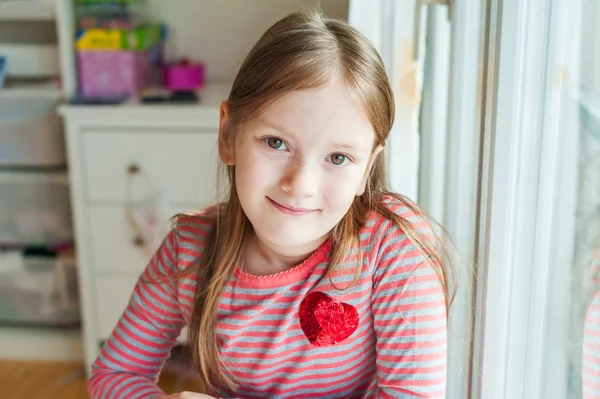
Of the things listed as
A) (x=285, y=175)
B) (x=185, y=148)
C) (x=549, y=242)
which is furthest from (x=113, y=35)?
(x=549, y=242)

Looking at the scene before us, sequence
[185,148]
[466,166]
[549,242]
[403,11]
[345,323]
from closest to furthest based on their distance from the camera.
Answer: [549,242] → [345,323] → [466,166] → [403,11] → [185,148]

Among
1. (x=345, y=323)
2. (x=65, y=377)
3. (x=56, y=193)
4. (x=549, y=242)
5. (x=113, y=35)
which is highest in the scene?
(x=113, y=35)

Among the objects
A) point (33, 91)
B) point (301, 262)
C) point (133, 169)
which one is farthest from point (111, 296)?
point (301, 262)

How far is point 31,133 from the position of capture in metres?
2.21

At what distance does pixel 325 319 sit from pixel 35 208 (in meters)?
1.64

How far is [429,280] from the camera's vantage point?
879 millimetres

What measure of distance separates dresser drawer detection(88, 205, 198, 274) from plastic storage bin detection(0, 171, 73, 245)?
0.19 meters

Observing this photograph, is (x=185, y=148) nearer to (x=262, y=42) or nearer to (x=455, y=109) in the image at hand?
(x=455, y=109)

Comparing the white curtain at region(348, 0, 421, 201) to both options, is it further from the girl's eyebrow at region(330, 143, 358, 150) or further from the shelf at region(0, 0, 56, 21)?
the shelf at region(0, 0, 56, 21)

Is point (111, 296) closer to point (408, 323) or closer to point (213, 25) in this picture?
point (213, 25)

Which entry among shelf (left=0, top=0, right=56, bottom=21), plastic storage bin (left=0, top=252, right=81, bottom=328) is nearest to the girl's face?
shelf (left=0, top=0, right=56, bottom=21)

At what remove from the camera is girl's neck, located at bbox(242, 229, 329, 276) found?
3.06 feet

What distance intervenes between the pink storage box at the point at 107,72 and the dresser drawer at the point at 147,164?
174 millimetres

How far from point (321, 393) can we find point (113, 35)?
4.86 ft
